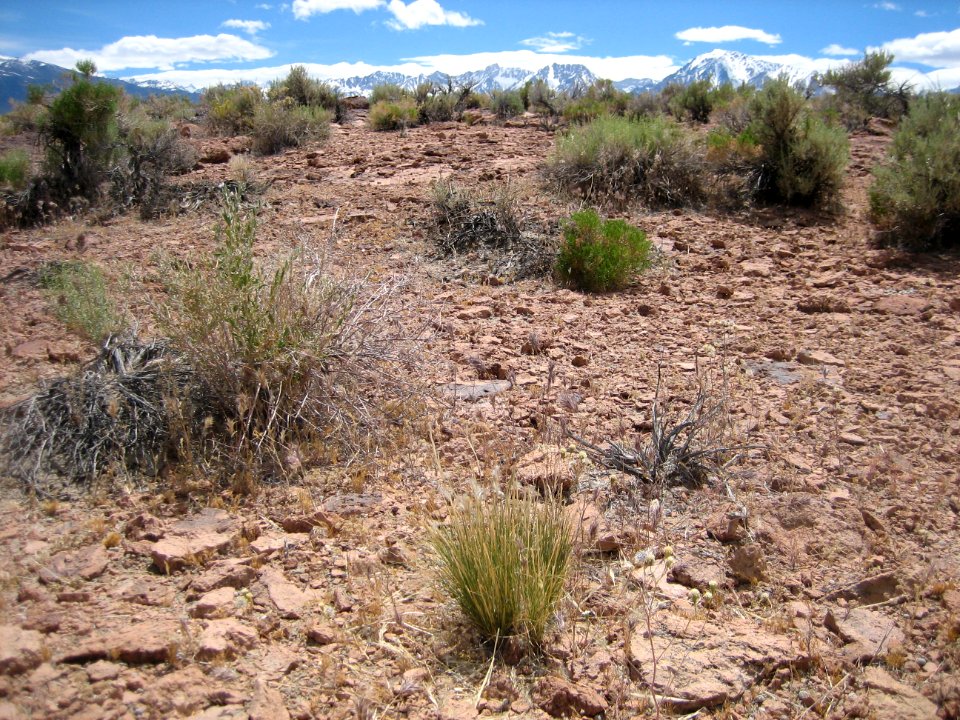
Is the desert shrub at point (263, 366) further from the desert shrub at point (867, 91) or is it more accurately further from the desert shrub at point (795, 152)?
the desert shrub at point (867, 91)

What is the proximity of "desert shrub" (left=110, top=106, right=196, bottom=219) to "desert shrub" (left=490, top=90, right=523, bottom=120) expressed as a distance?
6.46 m

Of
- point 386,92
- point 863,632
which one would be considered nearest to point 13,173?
point 863,632

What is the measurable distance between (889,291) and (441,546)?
472 cm

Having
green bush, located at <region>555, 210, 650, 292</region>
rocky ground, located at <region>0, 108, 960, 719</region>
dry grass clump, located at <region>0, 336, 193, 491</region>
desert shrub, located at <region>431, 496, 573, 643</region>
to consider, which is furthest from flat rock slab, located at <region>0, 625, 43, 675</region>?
green bush, located at <region>555, 210, 650, 292</region>

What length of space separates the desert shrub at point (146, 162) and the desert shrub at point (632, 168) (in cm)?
450

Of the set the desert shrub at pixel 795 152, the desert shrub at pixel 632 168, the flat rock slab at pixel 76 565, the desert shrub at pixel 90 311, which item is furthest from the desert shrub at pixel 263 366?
the desert shrub at pixel 795 152

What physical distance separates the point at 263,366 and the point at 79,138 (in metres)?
6.45

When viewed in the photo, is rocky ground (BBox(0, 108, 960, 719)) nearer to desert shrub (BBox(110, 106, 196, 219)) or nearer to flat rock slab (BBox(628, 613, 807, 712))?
flat rock slab (BBox(628, 613, 807, 712))

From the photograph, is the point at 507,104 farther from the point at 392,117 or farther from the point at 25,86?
the point at 25,86

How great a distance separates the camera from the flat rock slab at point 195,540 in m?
2.62

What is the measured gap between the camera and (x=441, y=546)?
7.99 ft

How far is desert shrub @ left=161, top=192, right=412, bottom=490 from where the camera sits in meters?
3.38

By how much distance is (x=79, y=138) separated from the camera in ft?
26.7

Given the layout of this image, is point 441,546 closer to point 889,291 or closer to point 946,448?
point 946,448
